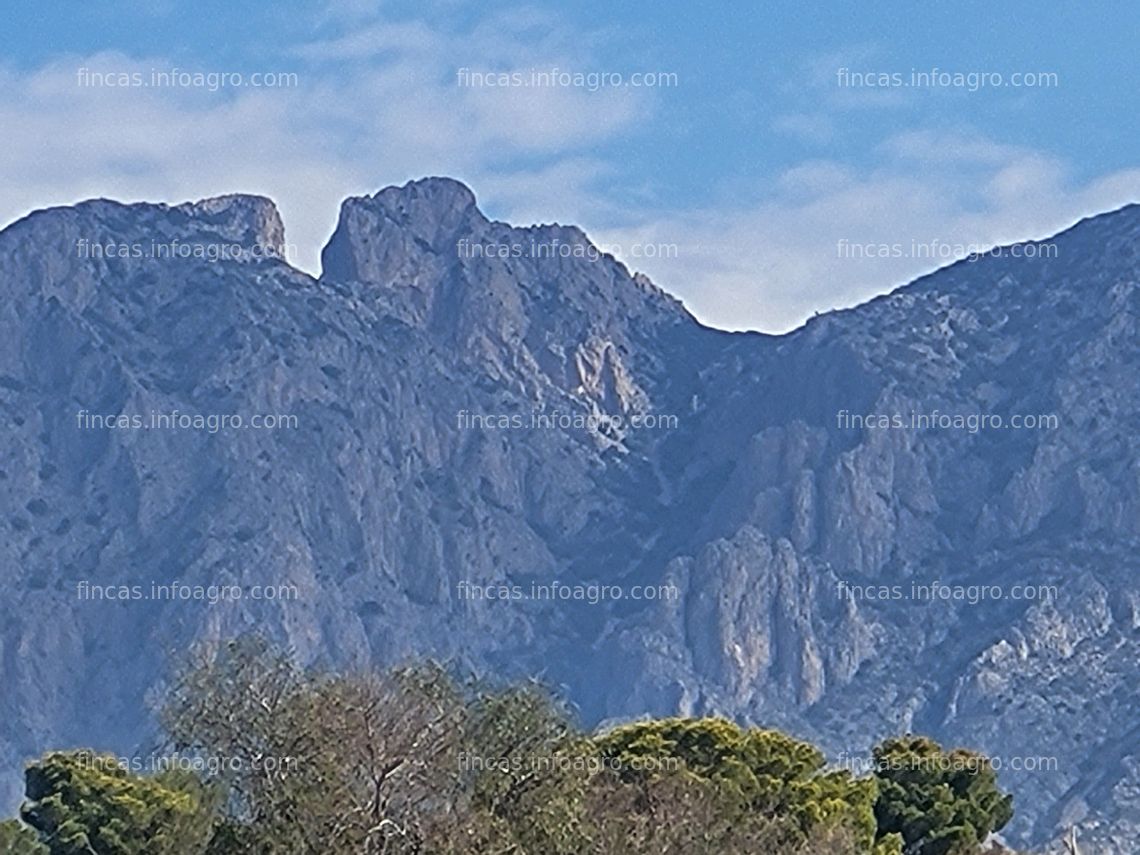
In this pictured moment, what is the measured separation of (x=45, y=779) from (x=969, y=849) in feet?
96.0

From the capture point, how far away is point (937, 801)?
267 feet

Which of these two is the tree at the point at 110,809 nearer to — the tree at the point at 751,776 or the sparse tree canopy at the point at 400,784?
the sparse tree canopy at the point at 400,784

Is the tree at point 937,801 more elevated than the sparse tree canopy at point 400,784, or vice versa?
the sparse tree canopy at point 400,784

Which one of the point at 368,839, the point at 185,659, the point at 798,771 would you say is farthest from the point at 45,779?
the point at 368,839

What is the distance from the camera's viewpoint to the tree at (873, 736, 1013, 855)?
263ft

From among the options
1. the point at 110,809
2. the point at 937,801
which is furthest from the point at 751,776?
the point at 110,809

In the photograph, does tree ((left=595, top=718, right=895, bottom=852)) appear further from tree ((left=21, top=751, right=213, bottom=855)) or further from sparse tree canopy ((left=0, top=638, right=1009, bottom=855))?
tree ((left=21, top=751, right=213, bottom=855))

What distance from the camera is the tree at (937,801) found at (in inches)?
3159

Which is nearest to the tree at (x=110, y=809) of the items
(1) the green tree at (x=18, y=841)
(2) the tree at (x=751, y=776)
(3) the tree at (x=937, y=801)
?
(1) the green tree at (x=18, y=841)

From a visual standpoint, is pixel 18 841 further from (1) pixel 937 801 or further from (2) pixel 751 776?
(1) pixel 937 801

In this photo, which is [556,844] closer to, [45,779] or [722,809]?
[722,809]

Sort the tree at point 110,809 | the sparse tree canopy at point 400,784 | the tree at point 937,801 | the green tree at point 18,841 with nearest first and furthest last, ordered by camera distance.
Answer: the sparse tree canopy at point 400,784, the tree at point 110,809, the green tree at point 18,841, the tree at point 937,801

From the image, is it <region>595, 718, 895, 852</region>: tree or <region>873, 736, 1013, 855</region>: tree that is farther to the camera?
<region>873, 736, 1013, 855</region>: tree

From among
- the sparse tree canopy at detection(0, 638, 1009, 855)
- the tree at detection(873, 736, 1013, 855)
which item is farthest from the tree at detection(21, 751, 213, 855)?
the tree at detection(873, 736, 1013, 855)
